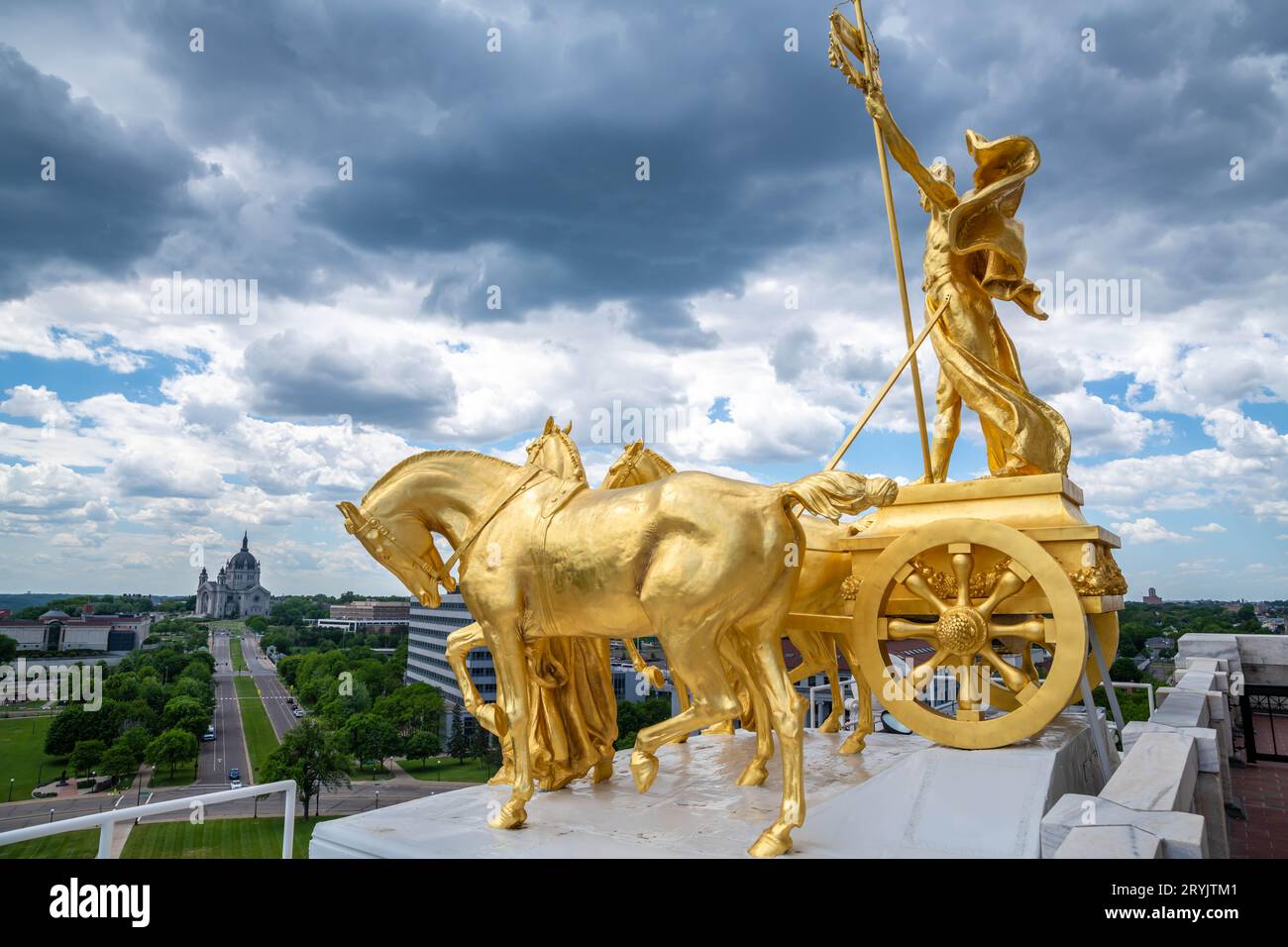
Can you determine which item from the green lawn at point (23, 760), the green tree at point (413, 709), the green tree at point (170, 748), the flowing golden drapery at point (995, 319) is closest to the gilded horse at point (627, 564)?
the flowing golden drapery at point (995, 319)

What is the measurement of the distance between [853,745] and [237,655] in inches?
4292

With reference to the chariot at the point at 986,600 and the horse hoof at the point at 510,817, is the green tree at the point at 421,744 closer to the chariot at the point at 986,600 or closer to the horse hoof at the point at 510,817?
the chariot at the point at 986,600

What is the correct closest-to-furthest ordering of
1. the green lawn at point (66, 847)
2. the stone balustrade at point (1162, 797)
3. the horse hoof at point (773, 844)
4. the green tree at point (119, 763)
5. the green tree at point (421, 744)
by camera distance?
the stone balustrade at point (1162, 797) < the horse hoof at point (773, 844) < the green lawn at point (66, 847) < the green tree at point (119, 763) < the green tree at point (421, 744)

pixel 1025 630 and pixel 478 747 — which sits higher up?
pixel 1025 630

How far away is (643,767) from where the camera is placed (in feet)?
15.9

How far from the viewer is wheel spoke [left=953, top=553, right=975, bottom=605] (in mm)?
5742

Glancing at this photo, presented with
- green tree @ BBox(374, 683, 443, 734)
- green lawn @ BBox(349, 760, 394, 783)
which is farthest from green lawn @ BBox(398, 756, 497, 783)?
green tree @ BBox(374, 683, 443, 734)

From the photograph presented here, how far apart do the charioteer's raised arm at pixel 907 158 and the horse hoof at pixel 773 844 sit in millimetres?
5423

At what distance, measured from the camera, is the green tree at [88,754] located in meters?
48.1

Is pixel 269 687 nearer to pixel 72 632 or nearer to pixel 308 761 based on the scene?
pixel 72 632

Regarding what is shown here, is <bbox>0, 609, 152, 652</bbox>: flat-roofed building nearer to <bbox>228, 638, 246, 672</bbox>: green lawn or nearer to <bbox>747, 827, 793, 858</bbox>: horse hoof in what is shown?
<bbox>228, 638, 246, 672</bbox>: green lawn

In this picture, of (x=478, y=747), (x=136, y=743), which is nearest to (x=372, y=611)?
(x=136, y=743)
